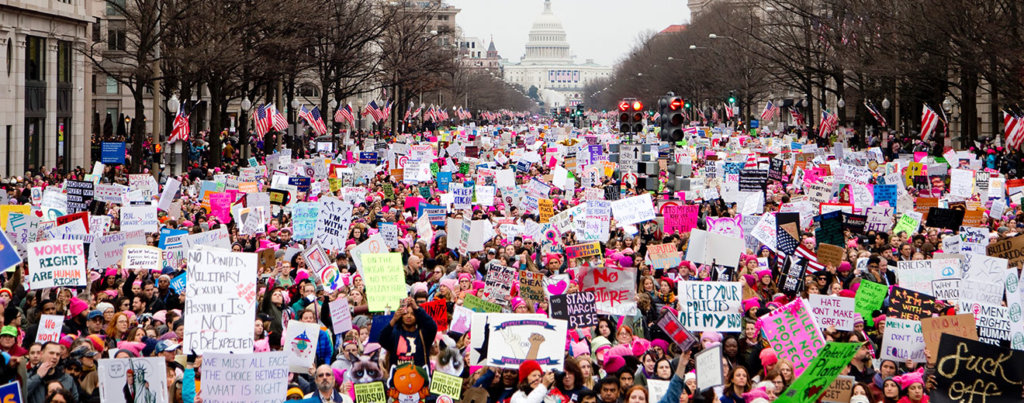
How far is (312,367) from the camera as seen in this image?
1180 centimetres

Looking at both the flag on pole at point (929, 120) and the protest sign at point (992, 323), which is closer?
the protest sign at point (992, 323)

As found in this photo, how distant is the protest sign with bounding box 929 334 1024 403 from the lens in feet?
32.6

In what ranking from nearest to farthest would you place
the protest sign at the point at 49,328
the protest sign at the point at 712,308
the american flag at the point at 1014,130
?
the protest sign at the point at 49,328, the protest sign at the point at 712,308, the american flag at the point at 1014,130

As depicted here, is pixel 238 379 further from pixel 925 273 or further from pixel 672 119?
pixel 672 119

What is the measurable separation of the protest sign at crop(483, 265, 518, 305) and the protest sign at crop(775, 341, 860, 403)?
5.23m

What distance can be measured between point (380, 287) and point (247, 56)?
30.6 m

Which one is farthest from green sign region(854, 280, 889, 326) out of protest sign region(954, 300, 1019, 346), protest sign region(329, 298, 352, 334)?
protest sign region(329, 298, 352, 334)

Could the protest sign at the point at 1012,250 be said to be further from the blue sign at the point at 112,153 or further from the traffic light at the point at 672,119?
the blue sign at the point at 112,153

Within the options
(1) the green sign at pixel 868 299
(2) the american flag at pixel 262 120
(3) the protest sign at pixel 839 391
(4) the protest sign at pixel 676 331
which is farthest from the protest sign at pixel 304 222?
(2) the american flag at pixel 262 120

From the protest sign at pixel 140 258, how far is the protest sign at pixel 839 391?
27.2 feet

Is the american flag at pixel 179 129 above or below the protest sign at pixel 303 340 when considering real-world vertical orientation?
above

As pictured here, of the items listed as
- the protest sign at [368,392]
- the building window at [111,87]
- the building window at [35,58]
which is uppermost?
the building window at [111,87]

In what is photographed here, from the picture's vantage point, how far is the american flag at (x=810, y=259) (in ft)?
56.9

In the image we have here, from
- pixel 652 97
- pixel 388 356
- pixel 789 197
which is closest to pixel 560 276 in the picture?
pixel 388 356
